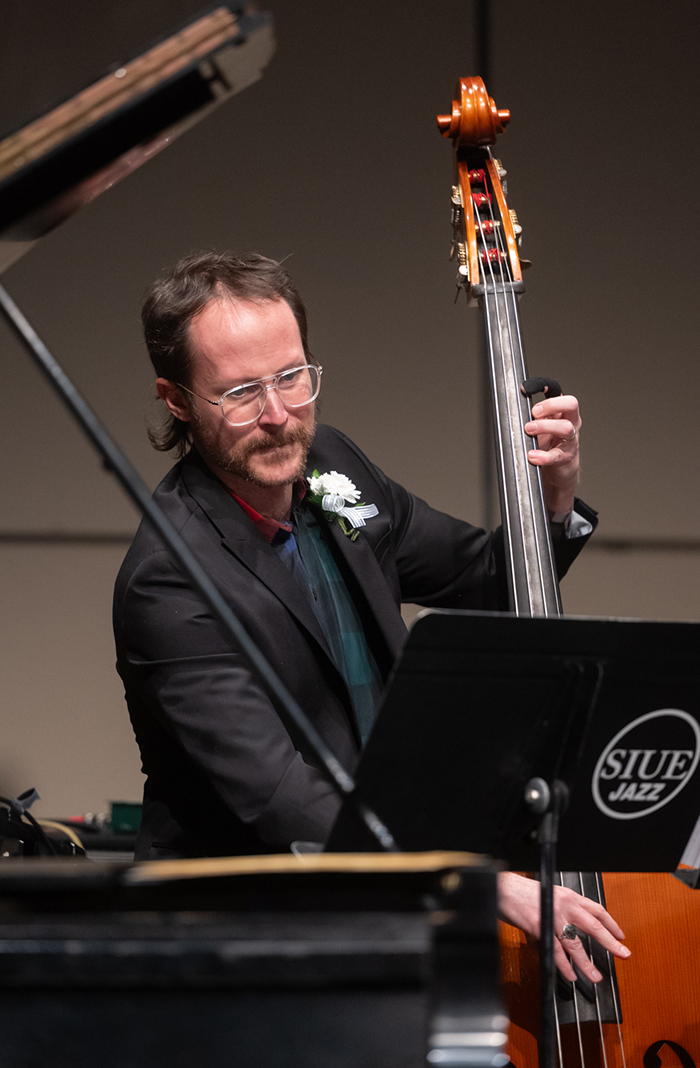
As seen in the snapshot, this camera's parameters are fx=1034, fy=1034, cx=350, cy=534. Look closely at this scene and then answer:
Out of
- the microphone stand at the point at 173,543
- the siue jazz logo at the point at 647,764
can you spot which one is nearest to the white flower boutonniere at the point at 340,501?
the siue jazz logo at the point at 647,764

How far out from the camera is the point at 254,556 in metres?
1.71

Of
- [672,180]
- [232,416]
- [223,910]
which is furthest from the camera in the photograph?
[672,180]

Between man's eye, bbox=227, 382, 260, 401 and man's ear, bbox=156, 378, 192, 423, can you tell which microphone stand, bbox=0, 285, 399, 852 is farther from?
man's ear, bbox=156, 378, 192, 423

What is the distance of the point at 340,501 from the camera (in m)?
1.92

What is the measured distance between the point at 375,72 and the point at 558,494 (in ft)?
7.53

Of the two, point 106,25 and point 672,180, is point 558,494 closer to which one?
point 672,180

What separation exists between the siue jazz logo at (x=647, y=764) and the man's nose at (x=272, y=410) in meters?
0.84

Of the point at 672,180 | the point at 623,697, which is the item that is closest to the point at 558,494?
the point at 623,697

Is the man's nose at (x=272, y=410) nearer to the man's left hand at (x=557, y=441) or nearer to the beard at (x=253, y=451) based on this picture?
the beard at (x=253, y=451)

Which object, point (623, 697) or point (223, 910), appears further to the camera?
point (623, 697)

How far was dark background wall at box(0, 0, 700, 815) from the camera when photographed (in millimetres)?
3504

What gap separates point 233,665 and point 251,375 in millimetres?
507

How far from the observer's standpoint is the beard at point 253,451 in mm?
1760

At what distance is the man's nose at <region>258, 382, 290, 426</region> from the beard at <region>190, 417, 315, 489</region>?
0.02m
